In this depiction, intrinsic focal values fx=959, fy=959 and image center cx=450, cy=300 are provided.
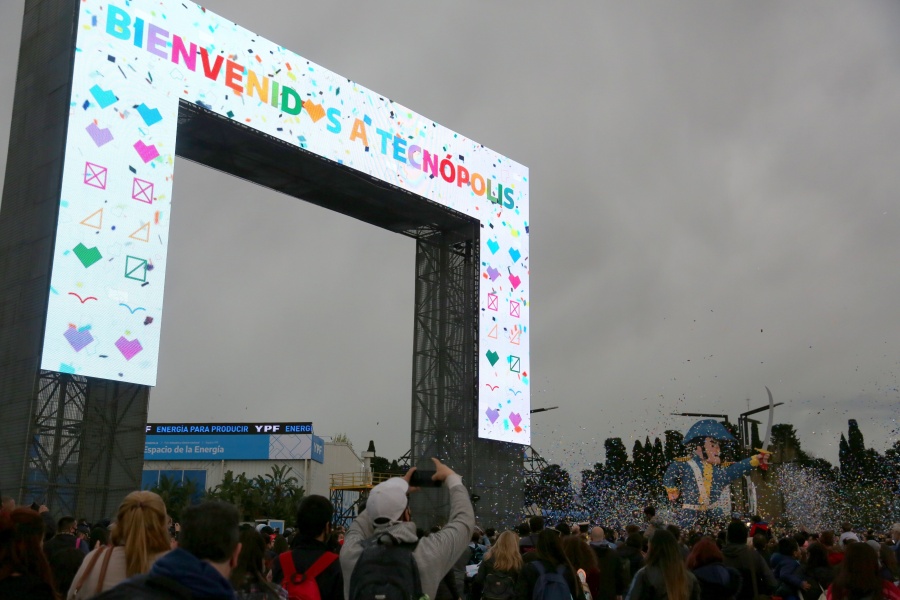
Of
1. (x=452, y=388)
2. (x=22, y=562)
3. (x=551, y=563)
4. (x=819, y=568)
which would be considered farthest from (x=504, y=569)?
(x=452, y=388)

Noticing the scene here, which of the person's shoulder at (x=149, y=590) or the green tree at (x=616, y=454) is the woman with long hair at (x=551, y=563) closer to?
the person's shoulder at (x=149, y=590)

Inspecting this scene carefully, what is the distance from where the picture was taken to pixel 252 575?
4.93m

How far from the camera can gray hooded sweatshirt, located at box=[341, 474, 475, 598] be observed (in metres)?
4.43

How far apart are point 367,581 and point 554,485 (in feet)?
96.1

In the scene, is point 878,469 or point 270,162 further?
point 878,469

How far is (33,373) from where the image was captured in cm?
1900

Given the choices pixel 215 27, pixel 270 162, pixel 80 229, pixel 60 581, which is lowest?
pixel 60 581

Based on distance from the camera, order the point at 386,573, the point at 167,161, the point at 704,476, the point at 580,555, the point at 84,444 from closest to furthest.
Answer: the point at 386,573, the point at 580,555, the point at 84,444, the point at 167,161, the point at 704,476

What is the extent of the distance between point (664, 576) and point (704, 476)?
84.7ft

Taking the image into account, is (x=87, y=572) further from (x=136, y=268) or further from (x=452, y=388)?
(x=452, y=388)

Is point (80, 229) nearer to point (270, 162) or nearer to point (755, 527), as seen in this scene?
point (270, 162)

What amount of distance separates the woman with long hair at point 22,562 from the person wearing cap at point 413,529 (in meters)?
1.34

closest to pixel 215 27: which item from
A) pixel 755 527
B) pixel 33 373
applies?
pixel 33 373

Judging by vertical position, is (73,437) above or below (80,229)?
below
